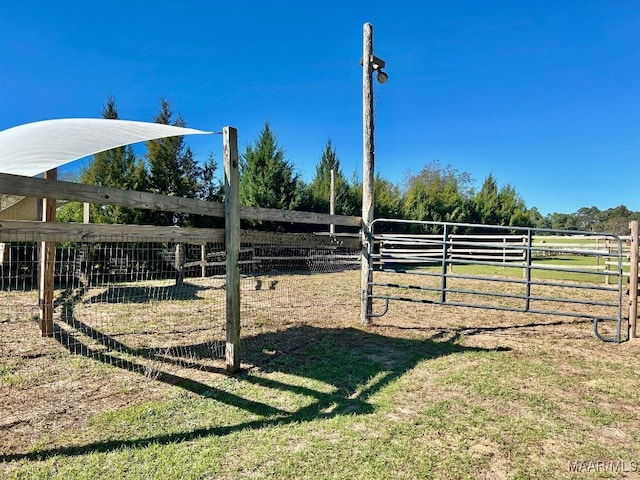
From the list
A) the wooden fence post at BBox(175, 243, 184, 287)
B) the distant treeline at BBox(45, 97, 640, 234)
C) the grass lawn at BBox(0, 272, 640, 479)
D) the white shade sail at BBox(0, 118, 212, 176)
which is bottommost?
the grass lawn at BBox(0, 272, 640, 479)

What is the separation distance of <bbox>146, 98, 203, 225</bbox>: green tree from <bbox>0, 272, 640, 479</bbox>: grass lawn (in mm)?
7197

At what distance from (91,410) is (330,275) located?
28.9ft

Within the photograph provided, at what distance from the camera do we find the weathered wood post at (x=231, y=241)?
3457 millimetres

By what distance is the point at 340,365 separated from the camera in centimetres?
369

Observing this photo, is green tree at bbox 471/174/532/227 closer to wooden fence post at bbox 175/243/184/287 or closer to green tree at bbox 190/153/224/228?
green tree at bbox 190/153/224/228

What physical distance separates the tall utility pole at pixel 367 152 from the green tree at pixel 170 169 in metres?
7.37

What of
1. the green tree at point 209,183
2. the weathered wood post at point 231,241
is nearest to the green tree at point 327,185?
the green tree at point 209,183

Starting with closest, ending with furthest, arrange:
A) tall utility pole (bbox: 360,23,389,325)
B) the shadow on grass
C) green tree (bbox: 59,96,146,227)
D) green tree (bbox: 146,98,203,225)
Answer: the shadow on grass
tall utility pole (bbox: 360,23,389,325)
green tree (bbox: 59,96,146,227)
green tree (bbox: 146,98,203,225)

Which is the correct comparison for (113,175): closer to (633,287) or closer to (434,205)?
(633,287)

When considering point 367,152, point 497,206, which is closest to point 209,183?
point 367,152

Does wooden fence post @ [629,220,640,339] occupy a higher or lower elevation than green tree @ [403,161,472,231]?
lower

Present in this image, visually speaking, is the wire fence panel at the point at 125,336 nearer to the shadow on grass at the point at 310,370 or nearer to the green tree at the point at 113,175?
the shadow on grass at the point at 310,370

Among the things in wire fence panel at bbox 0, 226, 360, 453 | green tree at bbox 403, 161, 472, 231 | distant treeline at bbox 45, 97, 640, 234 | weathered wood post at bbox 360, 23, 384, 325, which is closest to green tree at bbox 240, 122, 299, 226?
distant treeline at bbox 45, 97, 640, 234

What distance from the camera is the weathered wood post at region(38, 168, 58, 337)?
438 cm
